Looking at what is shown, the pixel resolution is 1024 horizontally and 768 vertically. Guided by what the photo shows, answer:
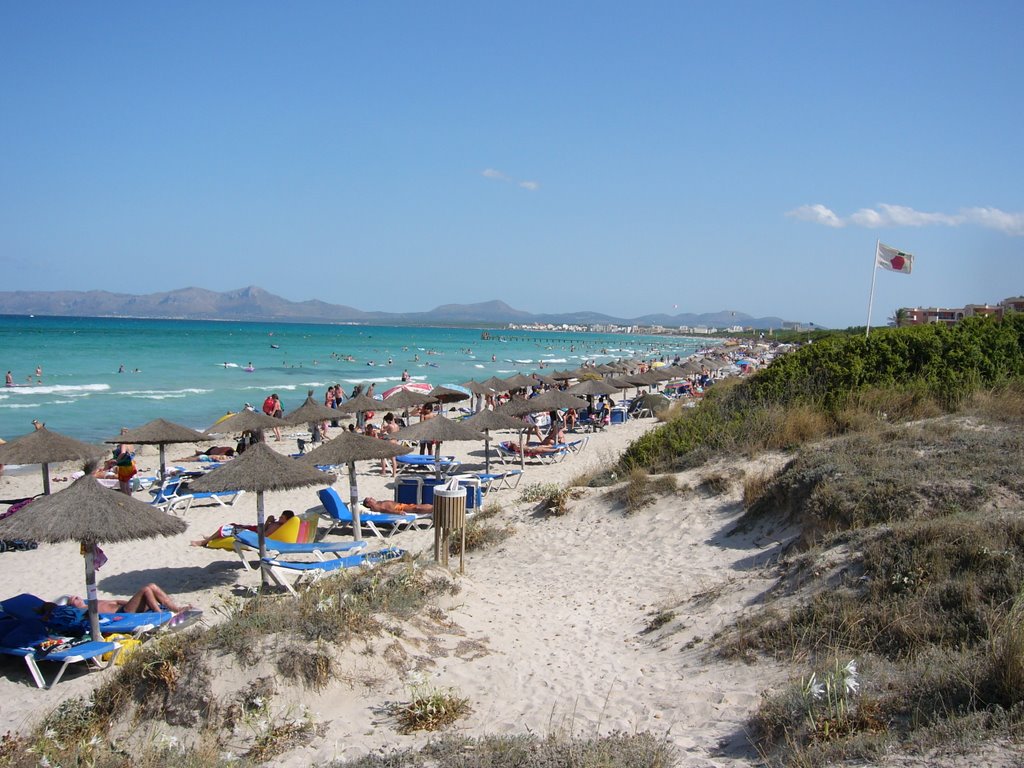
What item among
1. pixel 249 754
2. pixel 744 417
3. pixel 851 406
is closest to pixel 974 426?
pixel 851 406

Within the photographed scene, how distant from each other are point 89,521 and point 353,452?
3.66m

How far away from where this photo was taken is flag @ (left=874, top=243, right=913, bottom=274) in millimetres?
14523

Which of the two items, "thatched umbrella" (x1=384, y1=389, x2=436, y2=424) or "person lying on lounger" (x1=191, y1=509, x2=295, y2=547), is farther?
"thatched umbrella" (x1=384, y1=389, x2=436, y2=424)

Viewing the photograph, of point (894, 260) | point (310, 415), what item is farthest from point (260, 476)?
point (894, 260)

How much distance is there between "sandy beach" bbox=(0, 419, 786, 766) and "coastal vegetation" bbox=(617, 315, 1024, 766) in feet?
1.14

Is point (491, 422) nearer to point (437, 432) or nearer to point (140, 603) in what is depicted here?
point (437, 432)

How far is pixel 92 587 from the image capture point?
265 inches

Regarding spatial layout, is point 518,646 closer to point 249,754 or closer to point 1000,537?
point 249,754

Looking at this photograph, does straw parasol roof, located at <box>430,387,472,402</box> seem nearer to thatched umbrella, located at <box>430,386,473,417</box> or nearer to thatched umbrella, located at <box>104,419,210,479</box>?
thatched umbrella, located at <box>430,386,473,417</box>

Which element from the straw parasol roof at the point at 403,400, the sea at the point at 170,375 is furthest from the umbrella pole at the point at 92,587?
the sea at the point at 170,375

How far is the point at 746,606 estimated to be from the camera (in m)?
5.91

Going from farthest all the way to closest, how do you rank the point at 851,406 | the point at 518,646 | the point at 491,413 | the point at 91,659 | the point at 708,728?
1. the point at 491,413
2. the point at 851,406
3. the point at 91,659
4. the point at 518,646
5. the point at 708,728

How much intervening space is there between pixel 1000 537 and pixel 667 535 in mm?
3833

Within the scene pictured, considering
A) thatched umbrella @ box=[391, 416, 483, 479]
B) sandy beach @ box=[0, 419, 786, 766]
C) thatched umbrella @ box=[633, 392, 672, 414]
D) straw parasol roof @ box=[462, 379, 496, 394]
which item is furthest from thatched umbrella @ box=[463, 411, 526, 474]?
thatched umbrella @ box=[633, 392, 672, 414]
